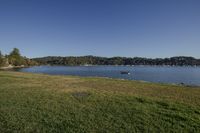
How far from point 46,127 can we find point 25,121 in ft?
3.88

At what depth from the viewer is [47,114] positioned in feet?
33.3

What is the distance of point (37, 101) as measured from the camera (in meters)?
12.8

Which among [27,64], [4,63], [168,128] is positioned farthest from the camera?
[27,64]

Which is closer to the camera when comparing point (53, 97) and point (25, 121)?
point (25, 121)

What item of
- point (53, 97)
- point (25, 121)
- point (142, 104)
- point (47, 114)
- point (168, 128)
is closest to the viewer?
point (168, 128)

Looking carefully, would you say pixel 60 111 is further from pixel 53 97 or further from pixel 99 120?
pixel 53 97

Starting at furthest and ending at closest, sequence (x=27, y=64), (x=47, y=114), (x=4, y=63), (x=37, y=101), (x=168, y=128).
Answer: (x=27, y=64) → (x=4, y=63) → (x=37, y=101) → (x=47, y=114) → (x=168, y=128)

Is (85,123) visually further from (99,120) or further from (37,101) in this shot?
(37,101)

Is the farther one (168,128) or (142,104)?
(142,104)

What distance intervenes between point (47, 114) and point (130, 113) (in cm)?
373

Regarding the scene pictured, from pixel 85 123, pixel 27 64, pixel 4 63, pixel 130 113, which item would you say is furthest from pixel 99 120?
pixel 27 64

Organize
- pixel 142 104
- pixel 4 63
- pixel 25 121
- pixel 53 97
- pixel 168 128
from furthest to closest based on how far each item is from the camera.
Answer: pixel 4 63 → pixel 53 97 → pixel 142 104 → pixel 25 121 → pixel 168 128

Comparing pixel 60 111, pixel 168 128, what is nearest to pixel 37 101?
pixel 60 111

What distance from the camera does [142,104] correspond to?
1196 cm
